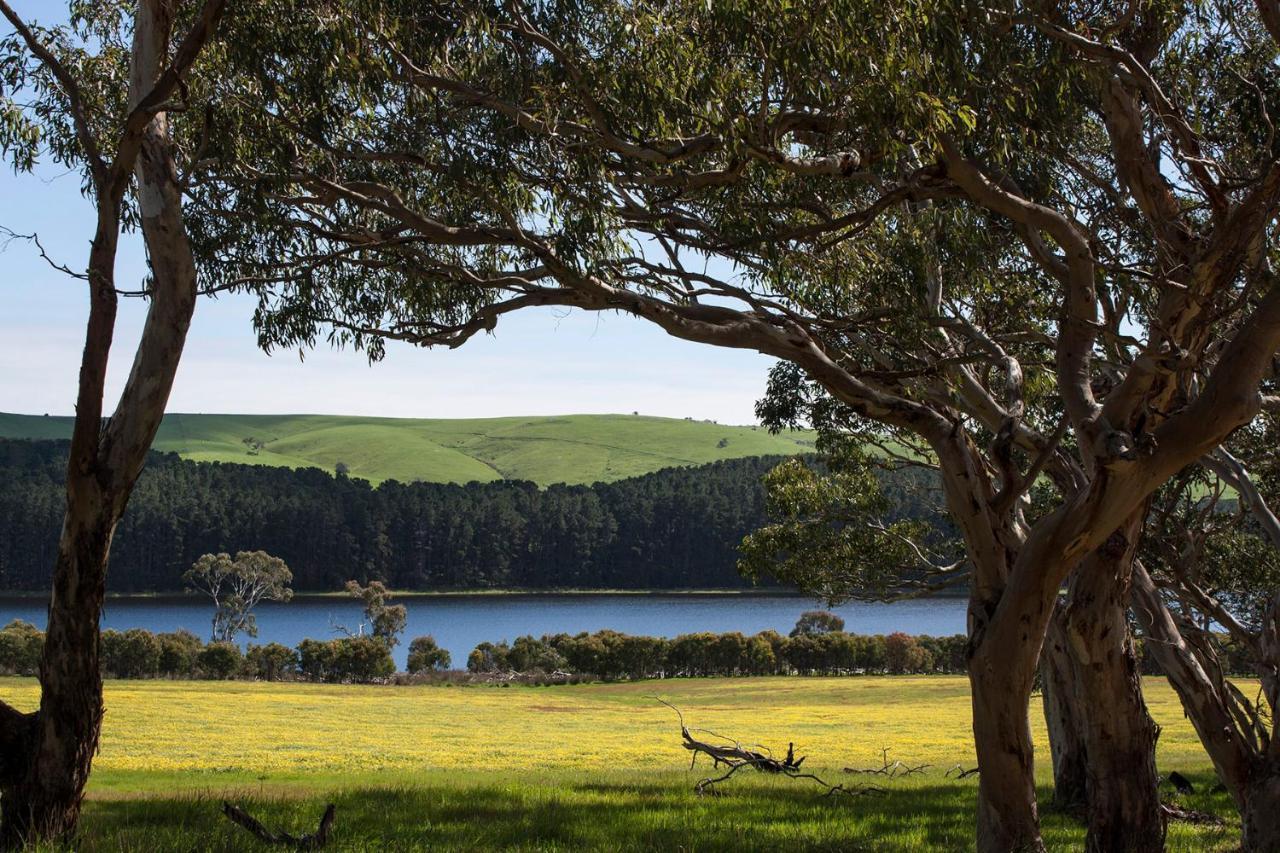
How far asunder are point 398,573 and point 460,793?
319 feet

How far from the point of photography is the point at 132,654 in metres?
47.5

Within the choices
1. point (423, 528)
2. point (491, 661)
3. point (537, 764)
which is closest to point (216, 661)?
point (491, 661)

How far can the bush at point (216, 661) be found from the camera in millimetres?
49375

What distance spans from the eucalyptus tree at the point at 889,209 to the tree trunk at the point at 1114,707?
0.06ft

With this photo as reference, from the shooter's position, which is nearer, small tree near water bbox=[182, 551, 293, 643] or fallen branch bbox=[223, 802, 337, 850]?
fallen branch bbox=[223, 802, 337, 850]

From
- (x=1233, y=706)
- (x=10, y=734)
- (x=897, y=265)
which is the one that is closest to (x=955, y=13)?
(x=897, y=265)

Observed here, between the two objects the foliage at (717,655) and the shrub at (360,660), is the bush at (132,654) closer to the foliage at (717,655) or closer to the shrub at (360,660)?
the shrub at (360,660)

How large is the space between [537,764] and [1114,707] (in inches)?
618

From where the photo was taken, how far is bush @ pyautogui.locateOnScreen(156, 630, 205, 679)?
158 feet

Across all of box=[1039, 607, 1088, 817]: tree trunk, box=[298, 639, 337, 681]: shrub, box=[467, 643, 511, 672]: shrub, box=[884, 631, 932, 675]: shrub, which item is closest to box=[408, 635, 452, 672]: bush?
box=[467, 643, 511, 672]: shrub

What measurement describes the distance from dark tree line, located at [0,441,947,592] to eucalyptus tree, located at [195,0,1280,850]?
288ft

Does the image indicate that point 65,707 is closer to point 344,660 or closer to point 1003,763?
point 1003,763

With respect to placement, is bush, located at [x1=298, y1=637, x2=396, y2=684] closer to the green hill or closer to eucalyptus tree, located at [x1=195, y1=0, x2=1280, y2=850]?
eucalyptus tree, located at [x1=195, y1=0, x2=1280, y2=850]

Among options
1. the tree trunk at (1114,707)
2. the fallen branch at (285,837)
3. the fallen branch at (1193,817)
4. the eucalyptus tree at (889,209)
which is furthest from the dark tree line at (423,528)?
the fallen branch at (285,837)
